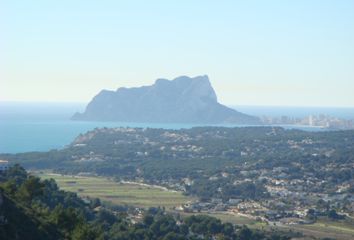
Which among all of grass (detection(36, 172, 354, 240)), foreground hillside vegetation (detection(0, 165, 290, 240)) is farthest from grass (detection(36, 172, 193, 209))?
foreground hillside vegetation (detection(0, 165, 290, 240))

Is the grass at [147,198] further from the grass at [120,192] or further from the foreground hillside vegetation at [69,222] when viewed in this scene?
the foreground hillside vegetation at [69,222]

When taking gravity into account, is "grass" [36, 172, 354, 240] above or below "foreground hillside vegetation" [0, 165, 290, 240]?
below

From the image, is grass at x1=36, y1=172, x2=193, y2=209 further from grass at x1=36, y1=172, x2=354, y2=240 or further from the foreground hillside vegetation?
the foreground hillside vegetation

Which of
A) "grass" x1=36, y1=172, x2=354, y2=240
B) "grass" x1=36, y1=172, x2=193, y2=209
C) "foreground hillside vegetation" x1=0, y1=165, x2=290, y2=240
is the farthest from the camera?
"grass" x1=36, y1=172, x2=193, y2=209

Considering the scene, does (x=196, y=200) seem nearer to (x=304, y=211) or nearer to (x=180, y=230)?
(x=304, y=211)

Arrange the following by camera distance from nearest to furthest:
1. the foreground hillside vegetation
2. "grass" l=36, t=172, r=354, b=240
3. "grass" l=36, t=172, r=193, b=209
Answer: the foreground hillside vegetation < "grass" l=36, t=172, r=354, b=240 < "grass" l=36, t=172, r=193, b=209

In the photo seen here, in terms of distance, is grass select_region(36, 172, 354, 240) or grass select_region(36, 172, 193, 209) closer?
grass select_region(36, 172, 354, 240)

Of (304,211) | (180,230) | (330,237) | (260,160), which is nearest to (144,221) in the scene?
(180,230)

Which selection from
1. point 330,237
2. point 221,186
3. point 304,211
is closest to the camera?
point 330,237

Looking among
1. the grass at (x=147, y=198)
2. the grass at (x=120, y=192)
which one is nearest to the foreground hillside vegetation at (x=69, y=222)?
the grass at (x=147, y=198)
